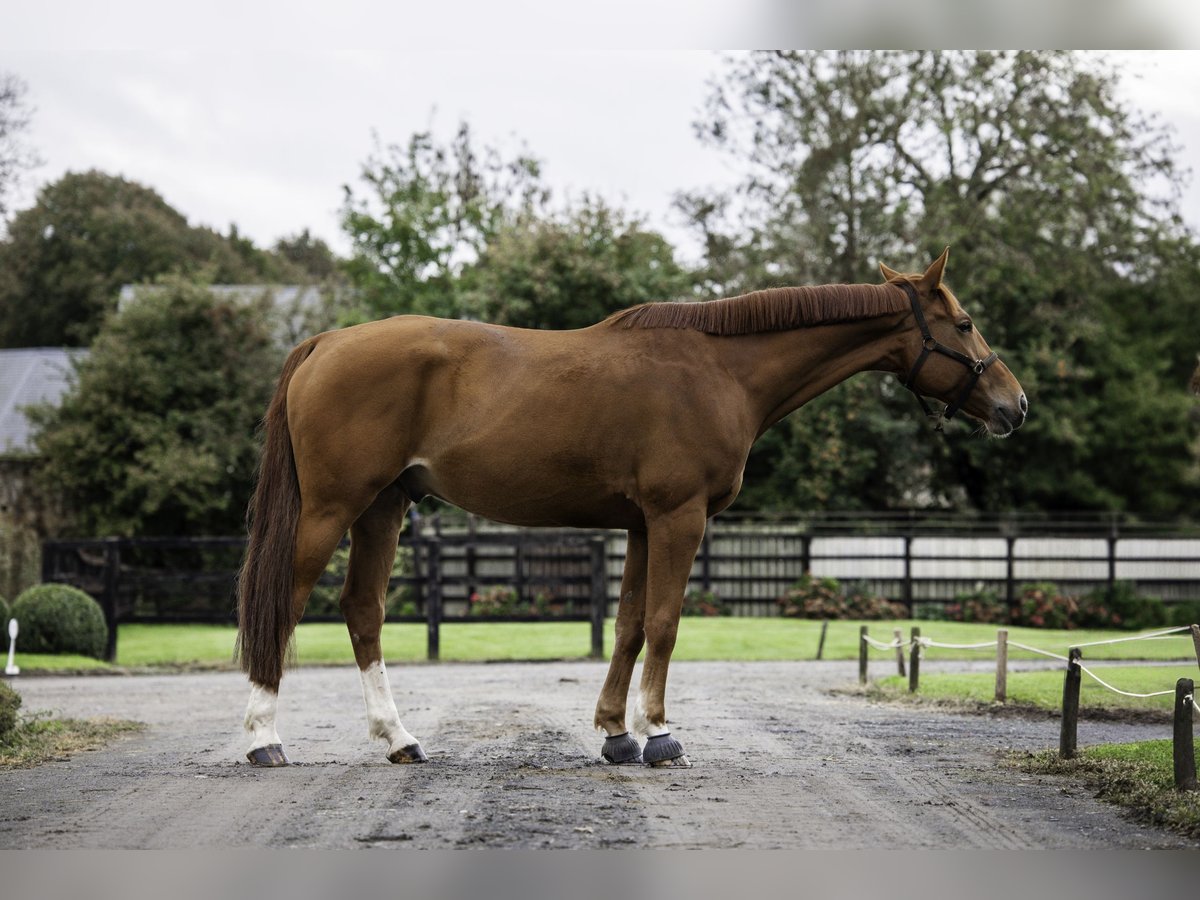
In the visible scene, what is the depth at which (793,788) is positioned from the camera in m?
5.26

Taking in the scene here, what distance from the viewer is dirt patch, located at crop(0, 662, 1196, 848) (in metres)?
4.25

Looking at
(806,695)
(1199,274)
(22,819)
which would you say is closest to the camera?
(22,819)

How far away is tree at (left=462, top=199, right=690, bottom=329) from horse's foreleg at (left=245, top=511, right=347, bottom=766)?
17.0 metres

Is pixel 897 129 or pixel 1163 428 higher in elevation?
pixel 897 129

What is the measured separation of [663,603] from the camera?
593 cm

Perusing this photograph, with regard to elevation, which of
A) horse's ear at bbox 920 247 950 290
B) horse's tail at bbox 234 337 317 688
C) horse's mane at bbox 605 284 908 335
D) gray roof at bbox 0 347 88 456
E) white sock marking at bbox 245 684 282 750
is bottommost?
white sock marking at bbox 245 684 282 750

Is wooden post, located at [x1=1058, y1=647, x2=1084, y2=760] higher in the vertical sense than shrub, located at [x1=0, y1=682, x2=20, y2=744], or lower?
higher

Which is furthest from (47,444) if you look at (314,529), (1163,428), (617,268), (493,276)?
(1163,428)

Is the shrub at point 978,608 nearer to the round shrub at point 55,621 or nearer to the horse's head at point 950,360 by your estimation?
the round shrub at point 55,621

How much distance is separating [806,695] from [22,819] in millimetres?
6977

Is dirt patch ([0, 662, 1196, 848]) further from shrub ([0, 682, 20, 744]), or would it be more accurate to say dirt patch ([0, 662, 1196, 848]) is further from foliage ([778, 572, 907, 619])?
foliage ([778, 572, 907, 619])

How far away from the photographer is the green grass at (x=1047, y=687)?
906 centimetres

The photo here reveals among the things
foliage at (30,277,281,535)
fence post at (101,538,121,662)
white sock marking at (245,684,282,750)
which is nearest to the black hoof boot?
white sock marking at (245,684,282,750)

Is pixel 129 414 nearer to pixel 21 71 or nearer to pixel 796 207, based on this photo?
pixel 21 71
